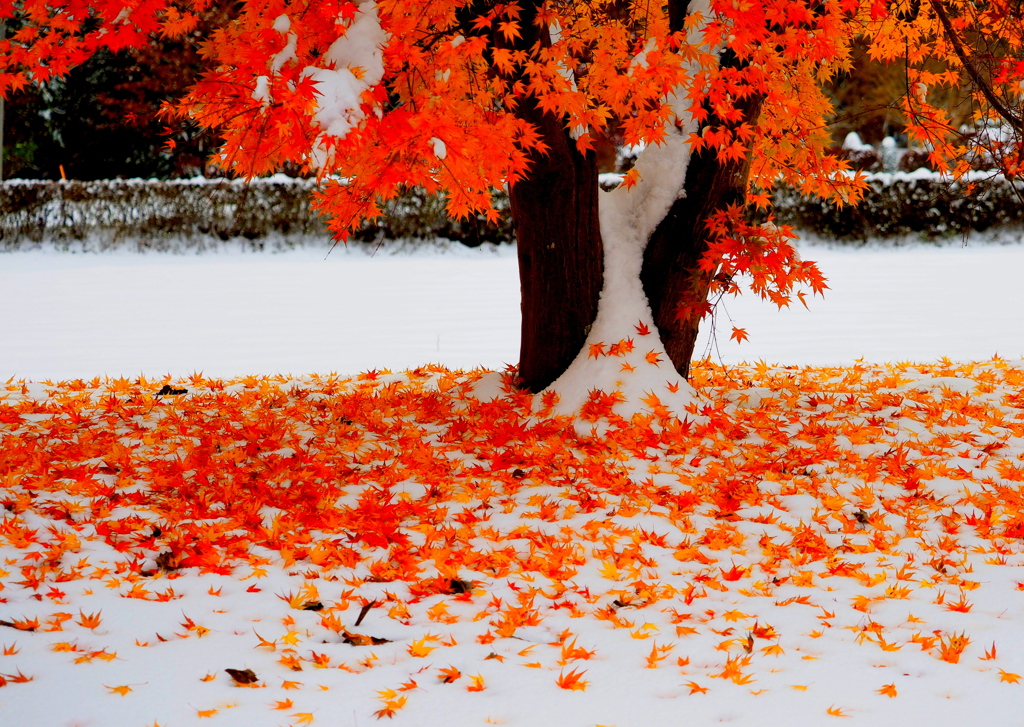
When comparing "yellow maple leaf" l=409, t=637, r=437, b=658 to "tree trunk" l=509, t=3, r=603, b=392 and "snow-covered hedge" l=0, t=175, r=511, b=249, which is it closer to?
"tree trunk" l=509, t=3, r=603, b=392

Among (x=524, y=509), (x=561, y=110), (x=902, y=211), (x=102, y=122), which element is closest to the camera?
(x=524, y=509)

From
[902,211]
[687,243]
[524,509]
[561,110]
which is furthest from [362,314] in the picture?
[902,211]

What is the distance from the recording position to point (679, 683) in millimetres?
2758

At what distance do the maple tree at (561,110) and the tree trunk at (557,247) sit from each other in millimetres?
12

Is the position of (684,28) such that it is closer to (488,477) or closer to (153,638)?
(488,477)

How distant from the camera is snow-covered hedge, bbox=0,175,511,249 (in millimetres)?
16406

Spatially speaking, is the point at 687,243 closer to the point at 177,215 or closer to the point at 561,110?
the point at 561,110

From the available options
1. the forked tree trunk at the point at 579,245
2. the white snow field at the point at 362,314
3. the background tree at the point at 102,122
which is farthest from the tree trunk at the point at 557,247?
the background tree at the point at 102,122

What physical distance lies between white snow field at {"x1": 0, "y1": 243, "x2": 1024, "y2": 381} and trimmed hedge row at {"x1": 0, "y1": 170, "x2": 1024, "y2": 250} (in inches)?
23.5

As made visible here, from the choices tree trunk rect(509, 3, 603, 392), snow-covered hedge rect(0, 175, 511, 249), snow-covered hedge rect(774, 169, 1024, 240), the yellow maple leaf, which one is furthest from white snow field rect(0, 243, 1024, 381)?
the yellow maple leaf

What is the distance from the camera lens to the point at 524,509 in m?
4.18

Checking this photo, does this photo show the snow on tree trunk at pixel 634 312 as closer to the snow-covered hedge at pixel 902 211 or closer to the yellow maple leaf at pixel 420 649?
the yellow maple leaf at pixel 420 649

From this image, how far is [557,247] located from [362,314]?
5429 mm

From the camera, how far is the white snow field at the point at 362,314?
8171 mm
